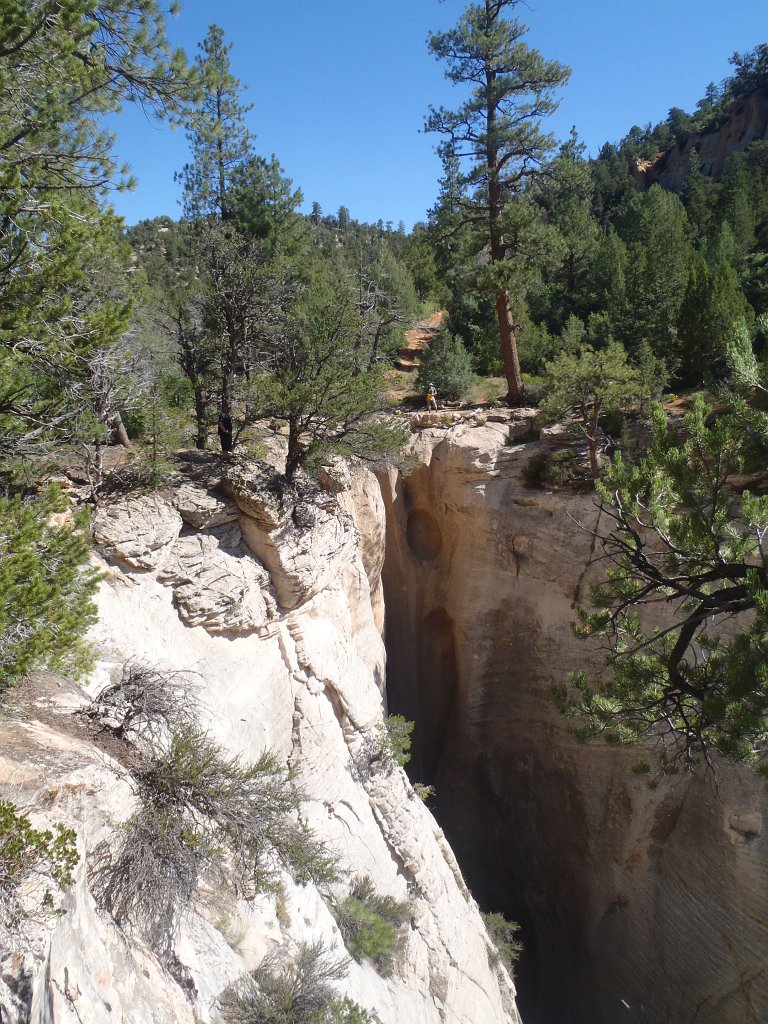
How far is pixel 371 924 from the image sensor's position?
7828 mm

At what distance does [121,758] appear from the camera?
527cm

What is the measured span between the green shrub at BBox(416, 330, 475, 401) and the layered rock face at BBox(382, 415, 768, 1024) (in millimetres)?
2277

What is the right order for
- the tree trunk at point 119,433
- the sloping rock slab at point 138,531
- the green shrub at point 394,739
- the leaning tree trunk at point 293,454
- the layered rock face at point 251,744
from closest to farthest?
the layered rock face at point 251,744, the sloping rock slab at point 138,531, the tree trunk at point 119,433, the leaning tree trunk at point 293,454, the green shrub at point 394,739

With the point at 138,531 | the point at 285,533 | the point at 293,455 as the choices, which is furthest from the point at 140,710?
the point at 293,455

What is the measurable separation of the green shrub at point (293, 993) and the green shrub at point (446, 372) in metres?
12.1

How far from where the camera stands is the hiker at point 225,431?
31.0 feet

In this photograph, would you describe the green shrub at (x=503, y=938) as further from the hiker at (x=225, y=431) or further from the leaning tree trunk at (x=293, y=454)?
the hiker at (x=225, y=431)

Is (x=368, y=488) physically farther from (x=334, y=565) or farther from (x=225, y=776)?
(x=225, y=776)

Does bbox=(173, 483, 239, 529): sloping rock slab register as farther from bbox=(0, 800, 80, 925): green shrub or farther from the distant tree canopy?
bbox=(0, 800, 80, 925): green shrub

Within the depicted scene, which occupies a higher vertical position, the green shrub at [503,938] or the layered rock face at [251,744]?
the layered rock face at [251,744]

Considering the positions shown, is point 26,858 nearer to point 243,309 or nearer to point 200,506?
point 200,506

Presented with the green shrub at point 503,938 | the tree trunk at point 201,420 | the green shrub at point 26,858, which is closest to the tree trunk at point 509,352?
the tree trunk at point 201,420

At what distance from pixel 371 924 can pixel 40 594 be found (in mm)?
6195

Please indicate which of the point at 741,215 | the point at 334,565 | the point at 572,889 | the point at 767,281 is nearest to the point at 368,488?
the point at 334,565
